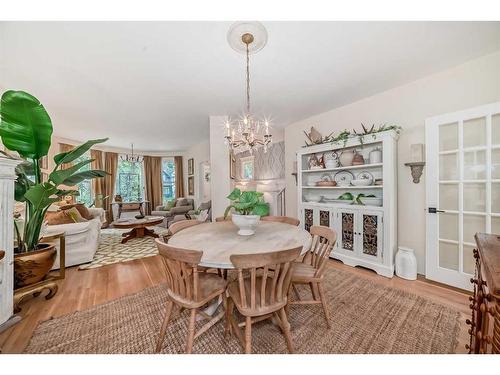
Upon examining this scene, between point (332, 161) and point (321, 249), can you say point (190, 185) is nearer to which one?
point (332, 161)

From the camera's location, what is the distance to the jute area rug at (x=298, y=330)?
4.58ft

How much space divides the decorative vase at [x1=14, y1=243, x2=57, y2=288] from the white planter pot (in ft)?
6.38

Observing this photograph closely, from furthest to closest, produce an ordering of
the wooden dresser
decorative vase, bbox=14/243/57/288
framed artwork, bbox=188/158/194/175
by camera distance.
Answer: framed artwork, bbox=188/158/194/175 → decorative vase, bbox=14/243/57/288 → the wooden dresser

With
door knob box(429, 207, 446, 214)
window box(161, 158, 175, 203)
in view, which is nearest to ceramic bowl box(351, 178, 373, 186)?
door knob box(429, 207, 446, 214)

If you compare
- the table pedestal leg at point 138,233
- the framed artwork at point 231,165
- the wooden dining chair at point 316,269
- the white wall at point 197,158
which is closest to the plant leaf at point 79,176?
the framed artwork at point 231,165

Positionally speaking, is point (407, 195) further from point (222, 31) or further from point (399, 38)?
point (222, 31)

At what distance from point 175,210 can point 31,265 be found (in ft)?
13.0

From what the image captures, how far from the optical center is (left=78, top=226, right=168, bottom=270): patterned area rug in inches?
123

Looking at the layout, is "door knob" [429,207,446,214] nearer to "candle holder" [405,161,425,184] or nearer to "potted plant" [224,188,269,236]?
"candle holder" [405,161,425,184]

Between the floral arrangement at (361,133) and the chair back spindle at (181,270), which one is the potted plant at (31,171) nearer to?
the chair back spindle at (181,270)

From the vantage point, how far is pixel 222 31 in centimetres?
165

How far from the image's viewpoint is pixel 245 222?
1701mm

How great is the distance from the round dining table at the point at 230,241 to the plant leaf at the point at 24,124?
1.55m

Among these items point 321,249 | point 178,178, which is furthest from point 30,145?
point 178,178
